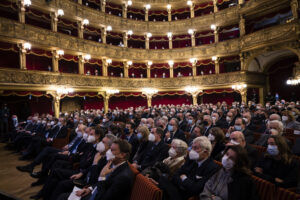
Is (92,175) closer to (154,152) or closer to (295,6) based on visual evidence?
(154,152)

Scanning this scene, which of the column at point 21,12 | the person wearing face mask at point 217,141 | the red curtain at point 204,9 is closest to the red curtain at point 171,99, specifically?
the red curtain at point 204,9

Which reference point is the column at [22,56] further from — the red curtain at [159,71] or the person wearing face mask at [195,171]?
the person wearing face mask at [195,171]

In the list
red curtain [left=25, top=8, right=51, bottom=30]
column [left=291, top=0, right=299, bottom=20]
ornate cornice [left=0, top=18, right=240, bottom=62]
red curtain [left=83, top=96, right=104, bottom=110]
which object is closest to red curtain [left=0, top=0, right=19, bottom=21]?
red curtain [left=25, top=8, right=51, bottom=30]

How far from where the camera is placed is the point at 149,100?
1878 centimetres

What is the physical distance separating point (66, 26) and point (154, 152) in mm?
15224

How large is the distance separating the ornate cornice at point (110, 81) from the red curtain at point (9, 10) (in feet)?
13.1

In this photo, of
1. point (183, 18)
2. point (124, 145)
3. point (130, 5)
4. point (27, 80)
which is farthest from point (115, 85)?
point (124, 145)

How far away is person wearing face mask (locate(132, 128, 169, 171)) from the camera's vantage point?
3656 mm

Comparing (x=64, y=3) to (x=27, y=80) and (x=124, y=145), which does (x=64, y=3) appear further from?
(x=124, y=145)

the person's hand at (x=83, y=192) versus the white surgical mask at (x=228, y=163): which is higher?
the white surgical mask at (x=228, y=163)

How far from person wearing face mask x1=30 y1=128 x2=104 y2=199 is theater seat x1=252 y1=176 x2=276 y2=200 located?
2.86 m

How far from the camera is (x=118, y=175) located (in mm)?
2320

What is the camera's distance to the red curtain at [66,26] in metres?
14.9

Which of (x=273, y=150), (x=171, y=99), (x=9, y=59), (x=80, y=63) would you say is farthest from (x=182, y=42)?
(x=273, y=150)
